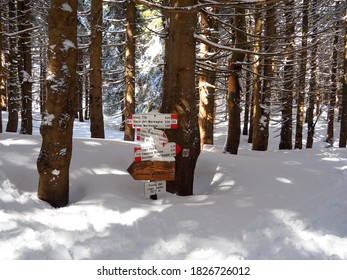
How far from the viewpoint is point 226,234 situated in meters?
3.83

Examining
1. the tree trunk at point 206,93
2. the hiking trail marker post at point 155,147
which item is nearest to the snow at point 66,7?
the hiking trail marker post at point 155,147

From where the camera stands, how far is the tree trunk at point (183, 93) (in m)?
5.59

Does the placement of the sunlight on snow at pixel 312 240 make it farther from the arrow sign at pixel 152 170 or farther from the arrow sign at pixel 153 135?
the arrow sign at pixel 153 135

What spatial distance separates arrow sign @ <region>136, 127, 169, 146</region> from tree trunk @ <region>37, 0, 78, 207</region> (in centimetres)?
126

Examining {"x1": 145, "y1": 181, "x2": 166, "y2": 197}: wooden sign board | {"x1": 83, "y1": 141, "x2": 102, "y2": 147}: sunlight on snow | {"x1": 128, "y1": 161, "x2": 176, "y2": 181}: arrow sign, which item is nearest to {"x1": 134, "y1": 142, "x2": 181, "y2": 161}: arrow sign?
{"x1": 128, "y1": 161, "x2": 176, "y2": 181}: arrow sign

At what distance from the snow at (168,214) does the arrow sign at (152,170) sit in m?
0.38

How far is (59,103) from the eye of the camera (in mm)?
Answer: 4414

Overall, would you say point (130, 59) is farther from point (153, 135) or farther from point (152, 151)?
point (152, 151)

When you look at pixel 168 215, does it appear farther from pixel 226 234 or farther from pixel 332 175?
pixel 332 175

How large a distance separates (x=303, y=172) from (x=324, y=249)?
3.47 meters

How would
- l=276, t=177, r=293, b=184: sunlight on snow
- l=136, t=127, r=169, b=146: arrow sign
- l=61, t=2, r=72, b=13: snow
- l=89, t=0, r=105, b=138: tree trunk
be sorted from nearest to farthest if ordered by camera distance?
1. l=61, t=2, r=72, b=13: snow
2. l=136, t=127, r=169, b=146: arrow sign
3. l=276, t=177, r=293, b=184: sunlight on snow
4. l=89, t=0, r=105, b=138: tree trunk

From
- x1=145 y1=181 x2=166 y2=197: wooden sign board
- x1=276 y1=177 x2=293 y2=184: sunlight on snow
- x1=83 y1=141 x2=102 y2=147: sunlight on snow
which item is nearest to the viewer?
x1=145 y1=181 x2=166 y2=197: wooden sign board

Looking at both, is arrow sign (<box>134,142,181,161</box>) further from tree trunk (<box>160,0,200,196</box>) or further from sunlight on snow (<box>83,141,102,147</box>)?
sunlight on snow (<box>83,141,102,147</box>)

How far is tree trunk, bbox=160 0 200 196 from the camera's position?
18.3ft
